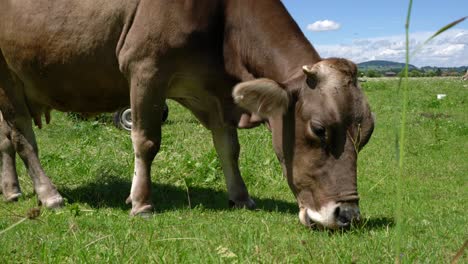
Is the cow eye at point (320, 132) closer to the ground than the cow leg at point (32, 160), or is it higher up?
higher up

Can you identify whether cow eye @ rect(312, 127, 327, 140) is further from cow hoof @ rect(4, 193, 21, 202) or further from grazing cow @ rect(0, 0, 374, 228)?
cow hoof @ rect(4, 193, 21, 202)

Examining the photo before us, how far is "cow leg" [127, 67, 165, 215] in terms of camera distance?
5.25 meters

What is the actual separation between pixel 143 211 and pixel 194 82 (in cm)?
126

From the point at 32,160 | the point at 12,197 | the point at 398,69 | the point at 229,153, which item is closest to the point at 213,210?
the point at 229,153

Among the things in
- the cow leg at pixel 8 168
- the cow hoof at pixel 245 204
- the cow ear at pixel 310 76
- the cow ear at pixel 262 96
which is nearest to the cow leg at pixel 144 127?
the cow hoof at pixel 245 204

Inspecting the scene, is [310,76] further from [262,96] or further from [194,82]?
[194,82]

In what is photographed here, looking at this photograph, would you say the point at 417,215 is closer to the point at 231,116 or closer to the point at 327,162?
the point at 327,162

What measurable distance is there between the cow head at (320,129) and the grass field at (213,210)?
0.21m

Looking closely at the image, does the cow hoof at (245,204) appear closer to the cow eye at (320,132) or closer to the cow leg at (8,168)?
the cow eye at (320,132)

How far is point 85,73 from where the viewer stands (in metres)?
5.75

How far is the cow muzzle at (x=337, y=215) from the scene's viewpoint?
13.8ft

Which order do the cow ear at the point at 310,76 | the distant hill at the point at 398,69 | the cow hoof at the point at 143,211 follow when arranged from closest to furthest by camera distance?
the distant hill at the point at 398,69, the cow ear at the point at 310,76, the cow hoof at the point at 143,211

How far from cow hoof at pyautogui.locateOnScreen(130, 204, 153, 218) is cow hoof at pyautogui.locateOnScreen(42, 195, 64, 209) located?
35.8 inches

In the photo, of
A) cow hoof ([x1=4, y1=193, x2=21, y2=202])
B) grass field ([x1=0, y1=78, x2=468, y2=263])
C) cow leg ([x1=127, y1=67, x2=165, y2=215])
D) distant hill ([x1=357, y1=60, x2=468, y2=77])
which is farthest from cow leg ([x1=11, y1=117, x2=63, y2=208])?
distant hill ([x1=357, y1=60, x2=468, y2=77])
